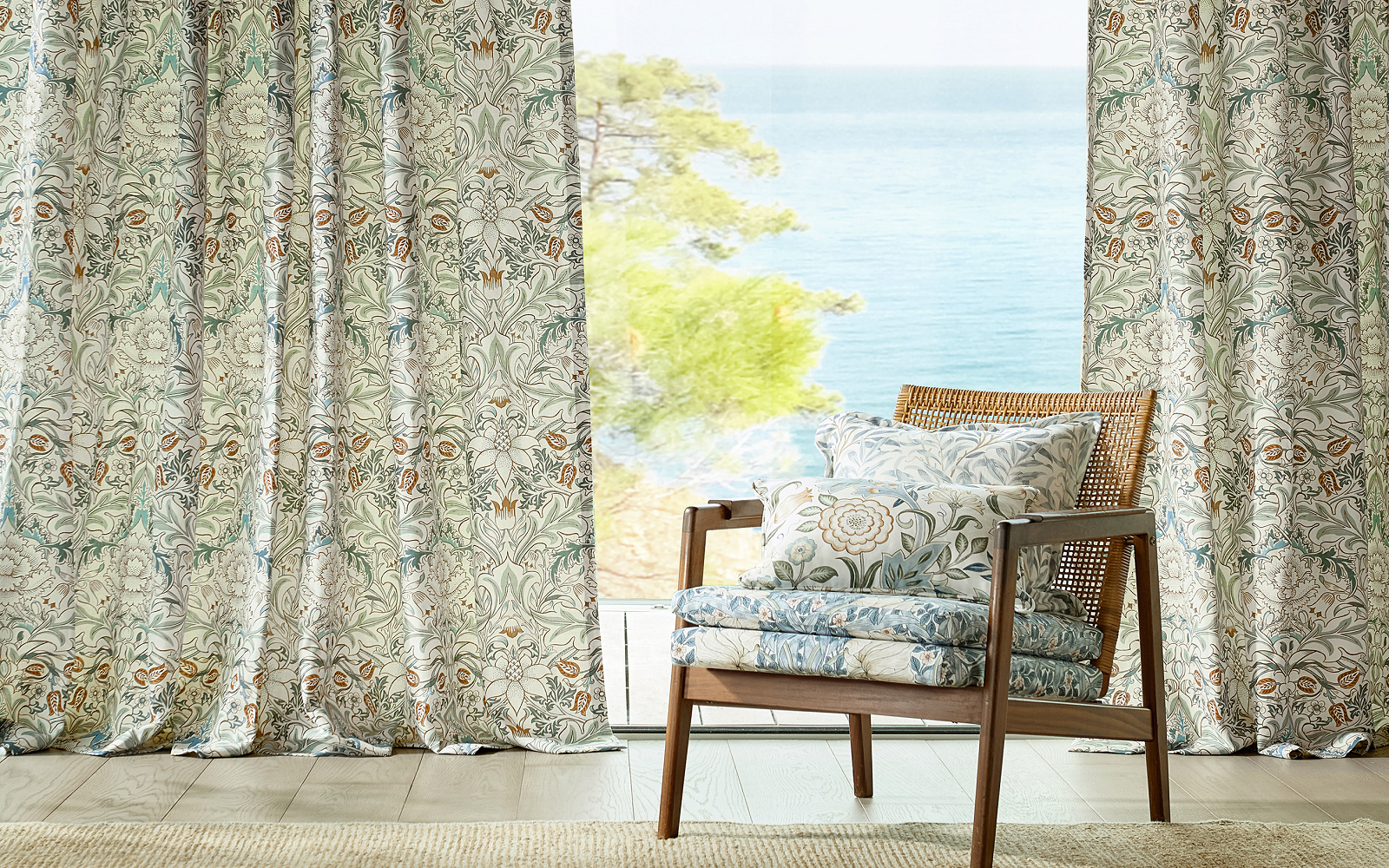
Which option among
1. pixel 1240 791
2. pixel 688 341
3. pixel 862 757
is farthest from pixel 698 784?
pixel 688 341

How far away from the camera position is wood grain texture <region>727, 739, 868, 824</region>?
7.02 ft

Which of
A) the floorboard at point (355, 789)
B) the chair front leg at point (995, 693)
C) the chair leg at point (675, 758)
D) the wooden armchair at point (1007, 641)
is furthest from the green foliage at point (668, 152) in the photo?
the chair front leg at point (995, 693)

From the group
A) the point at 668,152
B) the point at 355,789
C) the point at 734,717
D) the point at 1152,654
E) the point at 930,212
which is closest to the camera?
the point at 1152,654

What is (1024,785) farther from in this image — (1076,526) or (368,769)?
(368,769)

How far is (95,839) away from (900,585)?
55.4 inches

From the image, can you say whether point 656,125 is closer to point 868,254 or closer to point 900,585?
point 868,254

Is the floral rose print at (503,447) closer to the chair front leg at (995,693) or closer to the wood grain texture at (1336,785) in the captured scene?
the chair front leg at (995,693)

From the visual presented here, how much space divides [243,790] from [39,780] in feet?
1.39

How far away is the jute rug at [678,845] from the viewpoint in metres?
1.85

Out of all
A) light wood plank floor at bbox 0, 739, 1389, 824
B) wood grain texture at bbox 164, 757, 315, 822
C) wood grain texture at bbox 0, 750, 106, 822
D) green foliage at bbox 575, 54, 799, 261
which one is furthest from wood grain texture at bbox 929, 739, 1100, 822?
green foliage at bbox 575, 54, 799, 261

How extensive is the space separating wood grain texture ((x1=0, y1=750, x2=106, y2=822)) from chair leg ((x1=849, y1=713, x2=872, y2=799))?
1.50 meters

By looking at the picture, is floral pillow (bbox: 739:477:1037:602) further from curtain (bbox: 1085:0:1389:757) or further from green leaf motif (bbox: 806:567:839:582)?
curtain (bbox: 1085:0:1389:757)

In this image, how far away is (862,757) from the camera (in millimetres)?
2227

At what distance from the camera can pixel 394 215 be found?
2549 mm
